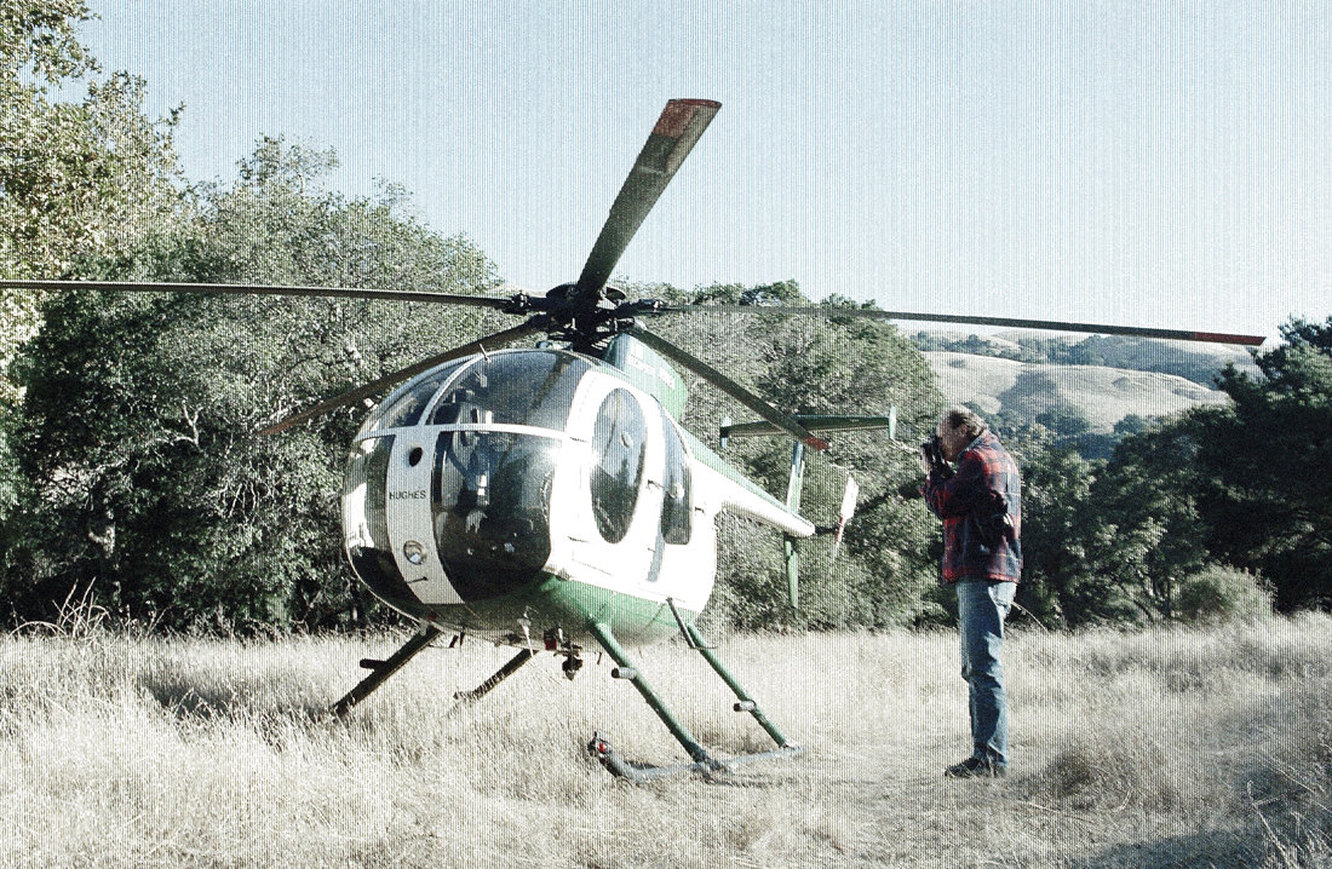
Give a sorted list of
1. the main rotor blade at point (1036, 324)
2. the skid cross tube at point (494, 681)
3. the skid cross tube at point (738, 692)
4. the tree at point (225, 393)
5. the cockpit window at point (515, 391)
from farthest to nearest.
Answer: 1. the tree at point (225, 393)
2. the skid cross tube at point (494, 681)
3. the skid cross tube at point (738, 692)
4. the cockpit window at point (515, 391)
5. the main rotor blade at point (1036, 324)

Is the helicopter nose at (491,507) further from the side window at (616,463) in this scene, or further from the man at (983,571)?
the man at (983,571)

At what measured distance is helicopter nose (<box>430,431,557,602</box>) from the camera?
5.02m

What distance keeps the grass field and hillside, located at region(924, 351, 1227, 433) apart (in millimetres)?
94644

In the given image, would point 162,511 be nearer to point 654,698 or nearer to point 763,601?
point 763,601

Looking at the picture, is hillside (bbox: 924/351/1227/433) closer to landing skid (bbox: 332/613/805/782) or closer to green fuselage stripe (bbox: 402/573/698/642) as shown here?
landing skid (bbox: 332/613/805/782)

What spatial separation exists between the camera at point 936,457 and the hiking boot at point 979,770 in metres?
1.58

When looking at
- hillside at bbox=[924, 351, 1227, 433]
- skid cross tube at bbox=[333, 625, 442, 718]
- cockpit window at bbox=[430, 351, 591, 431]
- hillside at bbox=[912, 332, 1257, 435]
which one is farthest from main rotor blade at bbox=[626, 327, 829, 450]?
hillside at bbox=[924, 351, 1227, 433]

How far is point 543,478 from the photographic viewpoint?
507 cm

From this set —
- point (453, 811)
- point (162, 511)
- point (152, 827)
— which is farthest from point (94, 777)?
→ point (162, 511)

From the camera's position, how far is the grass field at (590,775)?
3.93 m

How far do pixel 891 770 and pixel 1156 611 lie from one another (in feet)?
103

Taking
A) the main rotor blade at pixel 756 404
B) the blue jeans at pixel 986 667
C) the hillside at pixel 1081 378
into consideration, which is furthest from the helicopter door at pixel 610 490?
the hillside at pixel 1081 378

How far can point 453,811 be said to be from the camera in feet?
14.3

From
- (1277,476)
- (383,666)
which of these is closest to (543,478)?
(383,666)
